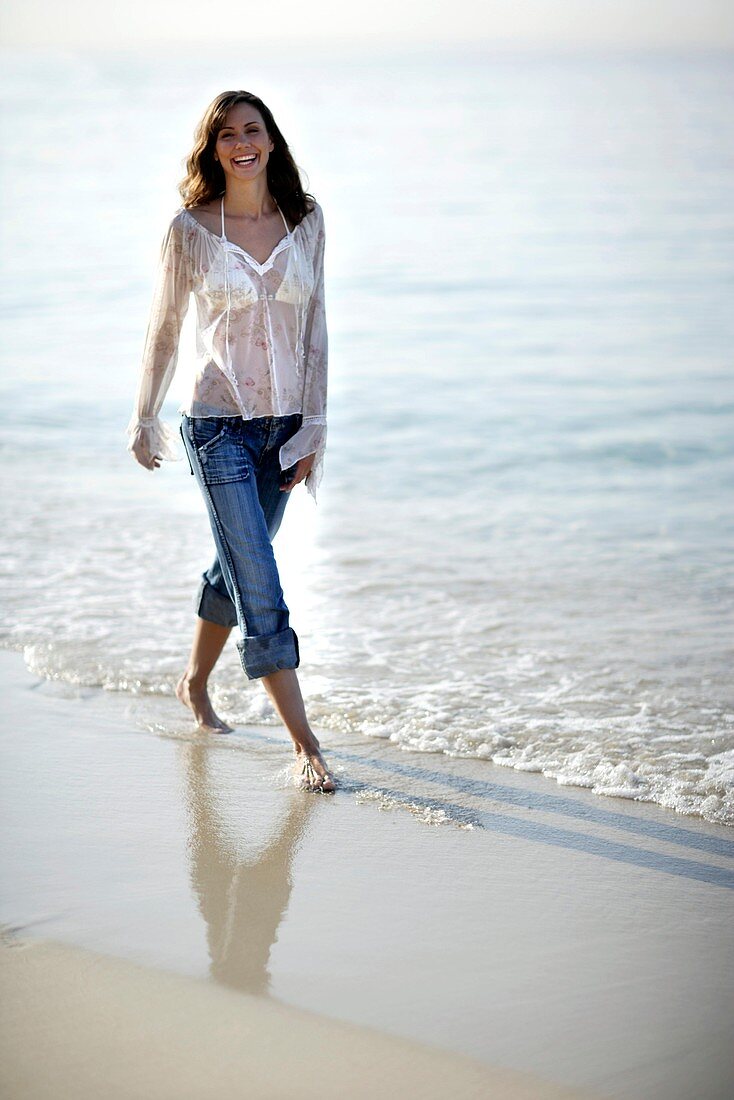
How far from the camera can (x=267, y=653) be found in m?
3.71

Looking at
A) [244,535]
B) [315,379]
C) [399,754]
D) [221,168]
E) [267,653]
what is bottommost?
[399,754]

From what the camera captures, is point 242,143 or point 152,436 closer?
point 242,143

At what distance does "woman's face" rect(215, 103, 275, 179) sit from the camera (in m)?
3.70

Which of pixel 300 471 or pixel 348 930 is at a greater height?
pixel 300 471

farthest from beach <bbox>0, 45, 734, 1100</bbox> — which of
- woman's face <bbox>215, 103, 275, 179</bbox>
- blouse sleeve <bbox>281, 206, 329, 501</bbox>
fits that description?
blouse sleeve <bbox>281, 206, 329, 501</bbox>

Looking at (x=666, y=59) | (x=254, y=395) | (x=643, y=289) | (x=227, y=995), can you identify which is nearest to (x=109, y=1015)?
(x=227, y=995)

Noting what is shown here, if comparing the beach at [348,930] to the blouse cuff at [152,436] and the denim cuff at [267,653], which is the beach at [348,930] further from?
the blouse cuff at [152,436]

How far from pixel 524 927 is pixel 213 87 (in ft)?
152

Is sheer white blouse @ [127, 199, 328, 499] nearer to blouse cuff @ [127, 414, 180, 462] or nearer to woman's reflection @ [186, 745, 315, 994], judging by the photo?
blouse cuff @ [127, 414, 180, 462]

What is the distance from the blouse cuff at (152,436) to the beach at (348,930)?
0.95m

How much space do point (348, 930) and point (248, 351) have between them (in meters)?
1.71

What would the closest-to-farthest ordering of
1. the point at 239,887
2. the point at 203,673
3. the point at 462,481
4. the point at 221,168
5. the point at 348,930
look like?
the point at 348,930
the point at 239,887
the point at 221,168
the point at 203,673
the point at 462,481

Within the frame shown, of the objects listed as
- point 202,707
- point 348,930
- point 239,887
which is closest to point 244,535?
point 202,707

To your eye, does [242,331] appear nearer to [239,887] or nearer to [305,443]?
[305,443]
